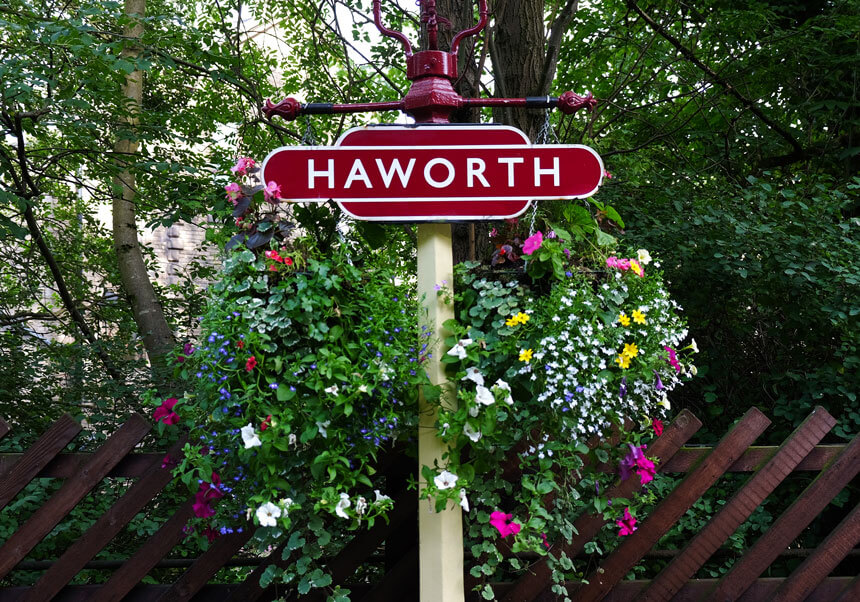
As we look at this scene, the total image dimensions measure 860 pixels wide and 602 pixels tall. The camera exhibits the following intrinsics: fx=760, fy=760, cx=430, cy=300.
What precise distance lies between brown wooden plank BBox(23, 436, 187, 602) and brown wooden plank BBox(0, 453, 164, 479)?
28 millimetres

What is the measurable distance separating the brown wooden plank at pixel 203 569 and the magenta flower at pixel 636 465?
3.84ft

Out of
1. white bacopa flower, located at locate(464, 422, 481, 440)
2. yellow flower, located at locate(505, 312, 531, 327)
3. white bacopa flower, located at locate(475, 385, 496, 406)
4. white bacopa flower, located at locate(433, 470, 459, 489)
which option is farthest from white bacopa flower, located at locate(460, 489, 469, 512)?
yellow flower, located at locate(505, 312, 531, 327)

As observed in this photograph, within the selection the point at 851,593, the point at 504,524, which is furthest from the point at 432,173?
the point at 851,593

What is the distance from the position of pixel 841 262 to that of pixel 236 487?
3158 mm

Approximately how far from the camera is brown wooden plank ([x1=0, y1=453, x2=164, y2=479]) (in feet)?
7.72

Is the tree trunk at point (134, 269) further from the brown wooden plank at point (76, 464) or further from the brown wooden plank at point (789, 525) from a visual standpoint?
the brown wooden plank at point (789, 525)

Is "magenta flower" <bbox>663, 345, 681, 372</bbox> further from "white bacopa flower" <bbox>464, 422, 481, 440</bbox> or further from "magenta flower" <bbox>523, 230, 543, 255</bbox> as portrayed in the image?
"white bacopa flower" <bbox>464, 422, 481, 440</bbox>

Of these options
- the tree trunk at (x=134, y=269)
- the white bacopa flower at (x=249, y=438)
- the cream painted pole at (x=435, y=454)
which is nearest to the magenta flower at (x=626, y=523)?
the cream painted pole at (x=435, y=454)

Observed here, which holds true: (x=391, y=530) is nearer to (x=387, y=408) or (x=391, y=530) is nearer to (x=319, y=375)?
(x=387, y=408)

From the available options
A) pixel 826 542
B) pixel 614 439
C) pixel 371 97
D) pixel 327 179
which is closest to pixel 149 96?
pixel 371 97

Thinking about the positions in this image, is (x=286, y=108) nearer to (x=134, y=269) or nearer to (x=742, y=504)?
(x=742, y=504)

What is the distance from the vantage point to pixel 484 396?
1.95 meters

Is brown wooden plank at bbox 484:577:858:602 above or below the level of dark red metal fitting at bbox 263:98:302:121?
below

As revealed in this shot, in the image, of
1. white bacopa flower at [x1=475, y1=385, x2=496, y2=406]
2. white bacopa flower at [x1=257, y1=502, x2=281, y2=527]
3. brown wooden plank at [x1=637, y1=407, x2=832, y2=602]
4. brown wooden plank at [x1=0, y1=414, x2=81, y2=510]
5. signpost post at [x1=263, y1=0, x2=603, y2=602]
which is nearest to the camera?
white bacopa flower at [x1=257, y1=502, x2=281, y2=527]
